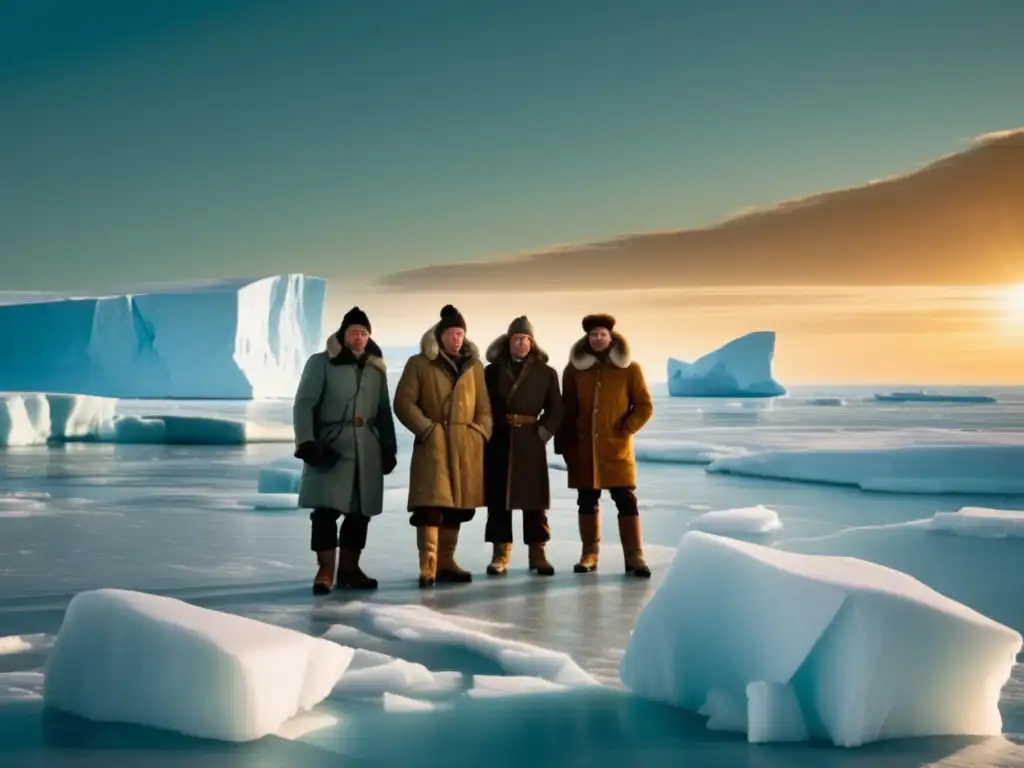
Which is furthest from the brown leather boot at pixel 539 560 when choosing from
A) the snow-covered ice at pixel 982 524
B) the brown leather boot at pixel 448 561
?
the snow-covered ice at pixel 982 524

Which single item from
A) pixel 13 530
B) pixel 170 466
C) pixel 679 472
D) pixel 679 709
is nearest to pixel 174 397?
pixel 170 466

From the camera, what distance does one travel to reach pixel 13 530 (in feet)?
25.5

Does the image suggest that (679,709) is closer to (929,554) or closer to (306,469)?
(306,469)

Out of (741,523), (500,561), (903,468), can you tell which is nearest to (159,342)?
(903,468)

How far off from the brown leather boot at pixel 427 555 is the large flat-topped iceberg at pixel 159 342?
110 feet

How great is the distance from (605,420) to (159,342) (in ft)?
114

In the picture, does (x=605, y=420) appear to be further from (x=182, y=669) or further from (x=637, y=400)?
(x=182, y=669)

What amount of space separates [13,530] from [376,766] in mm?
5870

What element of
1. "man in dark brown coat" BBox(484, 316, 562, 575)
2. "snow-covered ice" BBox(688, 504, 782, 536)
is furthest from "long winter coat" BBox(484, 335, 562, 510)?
"snow-covered ice" BBox(688, 504, 782, 536)

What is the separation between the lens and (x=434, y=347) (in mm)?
5293

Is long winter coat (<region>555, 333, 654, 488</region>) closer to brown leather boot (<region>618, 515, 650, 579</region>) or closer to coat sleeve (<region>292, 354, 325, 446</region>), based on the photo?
brown leather boot (<region>618, 515, 650, 579</region>)

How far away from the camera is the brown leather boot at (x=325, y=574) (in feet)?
17.0

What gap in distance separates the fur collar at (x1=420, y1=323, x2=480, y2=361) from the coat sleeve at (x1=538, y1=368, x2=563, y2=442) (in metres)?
0.42

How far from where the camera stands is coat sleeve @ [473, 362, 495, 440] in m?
5.40
